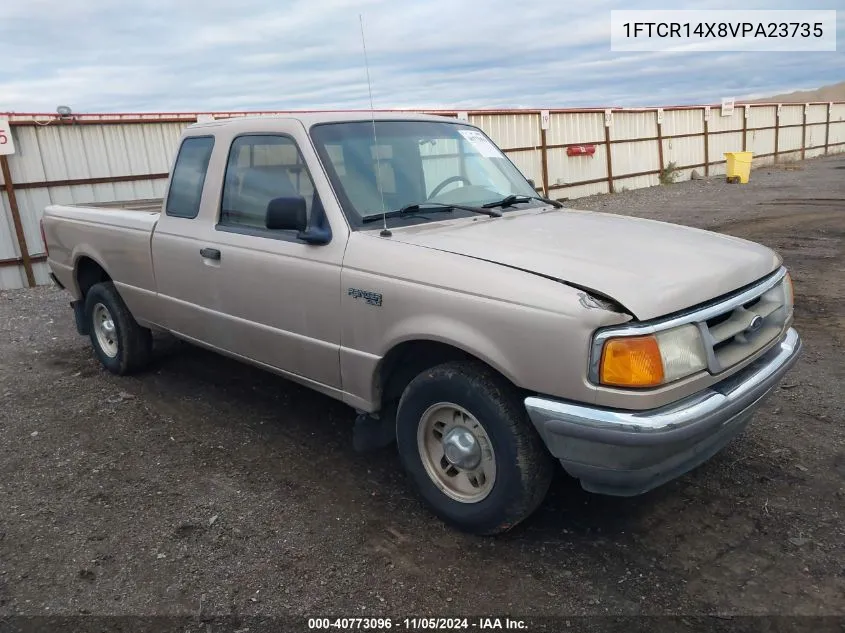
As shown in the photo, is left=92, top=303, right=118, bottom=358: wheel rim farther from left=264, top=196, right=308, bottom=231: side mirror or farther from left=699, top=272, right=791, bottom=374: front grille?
left=699, top=272, right=791, bottom=374: front grille

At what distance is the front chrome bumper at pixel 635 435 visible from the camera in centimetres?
257

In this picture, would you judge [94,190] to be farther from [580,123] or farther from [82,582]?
[580,123]

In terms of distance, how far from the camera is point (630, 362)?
2557 millimetres

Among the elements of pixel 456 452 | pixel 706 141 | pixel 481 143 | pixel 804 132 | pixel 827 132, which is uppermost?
pixel 481 143

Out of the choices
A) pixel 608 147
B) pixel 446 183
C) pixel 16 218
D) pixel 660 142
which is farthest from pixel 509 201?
pixel 660 142

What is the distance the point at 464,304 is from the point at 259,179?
1.82 meters

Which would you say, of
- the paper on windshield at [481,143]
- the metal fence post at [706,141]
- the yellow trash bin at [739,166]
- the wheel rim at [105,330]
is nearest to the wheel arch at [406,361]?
the paper on windshield at [481,143]

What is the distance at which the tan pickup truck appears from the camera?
2.64 metres

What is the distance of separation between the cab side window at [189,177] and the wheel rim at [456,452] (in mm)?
2265

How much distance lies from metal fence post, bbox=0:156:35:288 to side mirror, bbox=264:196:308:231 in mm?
9044

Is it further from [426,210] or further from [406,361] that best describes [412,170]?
[406,361]

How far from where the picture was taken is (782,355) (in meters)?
3.30

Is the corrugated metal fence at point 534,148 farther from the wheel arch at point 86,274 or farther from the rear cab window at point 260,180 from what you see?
the rear cab window at point 260,180

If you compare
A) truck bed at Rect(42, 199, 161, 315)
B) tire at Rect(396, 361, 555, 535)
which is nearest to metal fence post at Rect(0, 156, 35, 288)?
truck bed at Rect(42, 199, 161, 315)
